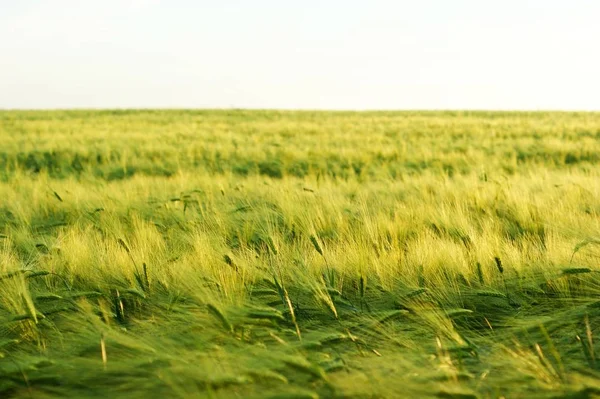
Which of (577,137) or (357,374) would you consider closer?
(357,374)

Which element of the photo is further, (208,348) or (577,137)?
(577,137)

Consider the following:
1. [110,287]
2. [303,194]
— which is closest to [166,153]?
[303,194]

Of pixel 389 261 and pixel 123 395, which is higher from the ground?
pixel 389 261

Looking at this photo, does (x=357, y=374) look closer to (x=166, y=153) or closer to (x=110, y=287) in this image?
(x=110, y=287)

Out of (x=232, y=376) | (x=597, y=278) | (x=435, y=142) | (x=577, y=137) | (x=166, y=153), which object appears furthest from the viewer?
(x=577, y=137)

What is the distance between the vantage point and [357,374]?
3.80 feet

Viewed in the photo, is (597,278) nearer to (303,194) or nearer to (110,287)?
(110,287)

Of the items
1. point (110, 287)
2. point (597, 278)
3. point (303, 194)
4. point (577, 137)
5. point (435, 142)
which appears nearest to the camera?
point (597, 278)

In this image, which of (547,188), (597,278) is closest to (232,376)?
(597,278)

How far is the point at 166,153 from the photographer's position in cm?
861

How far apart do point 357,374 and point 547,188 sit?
3.52 m

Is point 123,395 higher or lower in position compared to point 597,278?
lower

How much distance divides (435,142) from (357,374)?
9916mm

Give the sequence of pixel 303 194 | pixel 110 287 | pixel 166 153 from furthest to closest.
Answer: pixel 166 153 → pixel 303 194 → pixel 110 287
